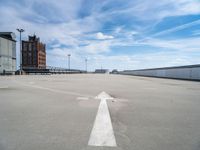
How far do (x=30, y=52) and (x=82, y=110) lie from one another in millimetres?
97575

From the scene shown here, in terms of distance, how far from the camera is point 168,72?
2945 centimetres

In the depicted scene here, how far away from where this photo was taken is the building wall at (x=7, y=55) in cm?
4197

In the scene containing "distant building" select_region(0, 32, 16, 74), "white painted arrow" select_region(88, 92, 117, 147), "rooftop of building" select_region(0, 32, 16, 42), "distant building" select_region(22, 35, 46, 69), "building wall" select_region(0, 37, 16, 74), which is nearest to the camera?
"white painted arrow" select_region(88, 92, 117, 147)

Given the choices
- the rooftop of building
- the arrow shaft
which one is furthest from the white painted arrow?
the rooftop of building

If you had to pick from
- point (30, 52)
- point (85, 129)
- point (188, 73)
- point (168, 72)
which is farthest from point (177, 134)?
point (30, 52)

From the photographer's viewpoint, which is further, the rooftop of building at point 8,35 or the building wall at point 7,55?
the rooftop of building at point 8,35

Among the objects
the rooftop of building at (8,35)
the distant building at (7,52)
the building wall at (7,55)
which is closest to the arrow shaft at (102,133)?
the distant building at (7,52)

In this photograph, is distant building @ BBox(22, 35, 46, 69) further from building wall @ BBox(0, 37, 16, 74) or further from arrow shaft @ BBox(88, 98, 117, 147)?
arrow shaft @ BBox(88, 98, 117, 147)

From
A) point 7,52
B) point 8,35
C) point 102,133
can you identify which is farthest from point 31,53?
point 102,133

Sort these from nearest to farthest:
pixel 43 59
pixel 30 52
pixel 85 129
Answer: pixel 85 129, pixel 30 52, pixel 43 59

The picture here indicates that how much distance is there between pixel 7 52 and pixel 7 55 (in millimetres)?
957

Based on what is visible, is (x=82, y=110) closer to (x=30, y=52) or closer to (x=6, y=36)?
(x=6, y=36)

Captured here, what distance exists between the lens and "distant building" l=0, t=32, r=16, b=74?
138 feet

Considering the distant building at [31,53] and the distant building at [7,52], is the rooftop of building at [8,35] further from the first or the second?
the distant building at [31,53]
